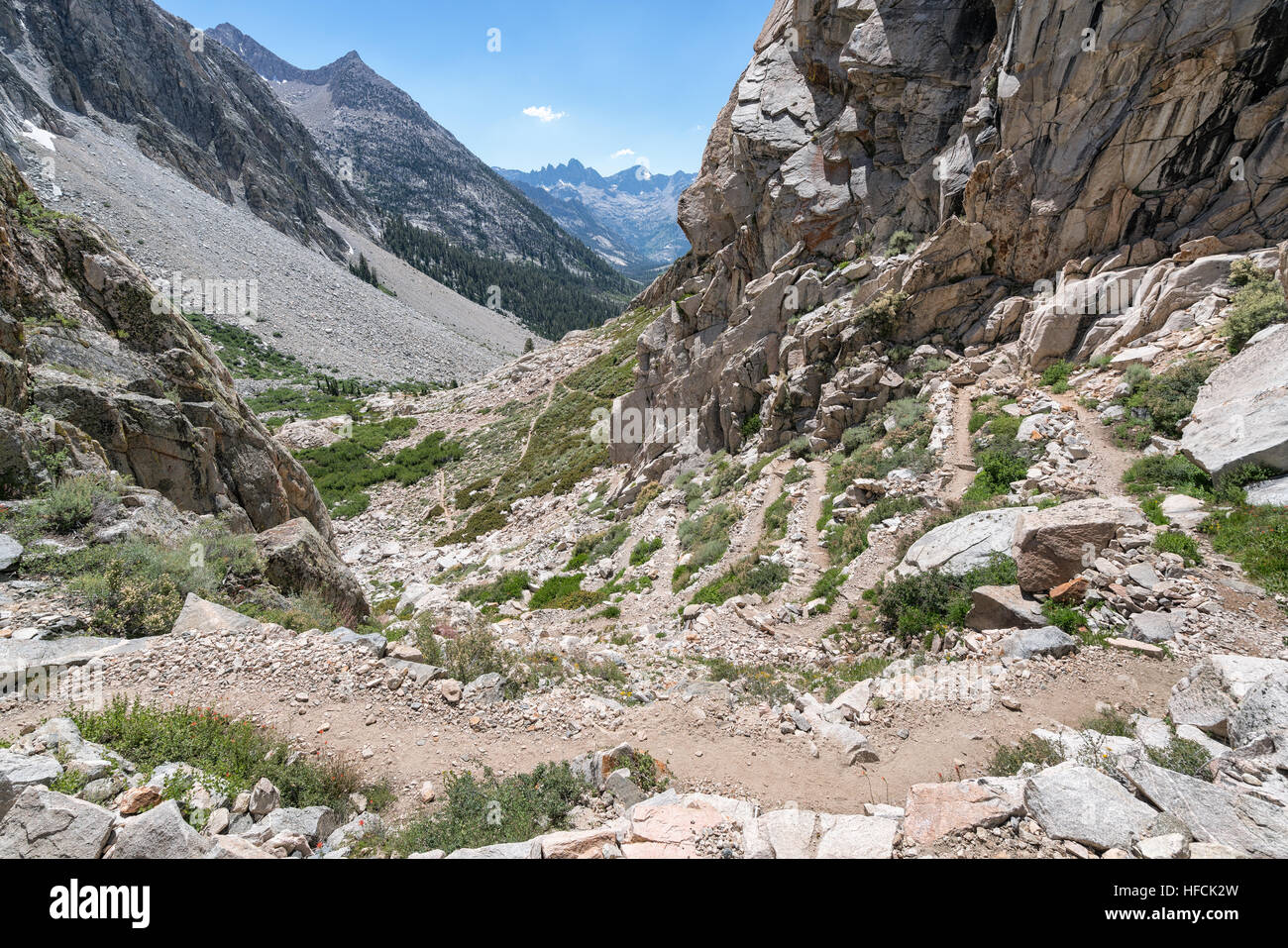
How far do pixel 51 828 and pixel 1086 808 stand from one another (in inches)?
328

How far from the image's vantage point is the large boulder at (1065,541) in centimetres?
861

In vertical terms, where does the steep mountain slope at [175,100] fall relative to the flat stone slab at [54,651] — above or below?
above

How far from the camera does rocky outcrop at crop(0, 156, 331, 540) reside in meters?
10.3

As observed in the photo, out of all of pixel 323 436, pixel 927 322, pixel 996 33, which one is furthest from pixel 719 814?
pixel 323 436

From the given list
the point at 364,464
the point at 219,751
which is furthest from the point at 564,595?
the point at 364,464

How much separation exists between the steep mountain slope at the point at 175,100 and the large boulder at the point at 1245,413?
130 metres

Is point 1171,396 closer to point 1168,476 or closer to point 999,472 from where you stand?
point 1168,476

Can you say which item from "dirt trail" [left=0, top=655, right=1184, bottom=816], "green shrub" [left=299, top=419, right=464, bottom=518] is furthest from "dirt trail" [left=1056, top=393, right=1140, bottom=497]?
"green shrub" [left=299, top=419, right=464, bottom=518]

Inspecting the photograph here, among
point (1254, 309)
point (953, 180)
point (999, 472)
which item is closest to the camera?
point (1254, 309)

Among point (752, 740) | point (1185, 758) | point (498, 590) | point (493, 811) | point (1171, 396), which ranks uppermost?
point (1171, 396)

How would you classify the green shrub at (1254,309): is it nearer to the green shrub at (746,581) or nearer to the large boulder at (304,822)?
the green shrub at (746,581)

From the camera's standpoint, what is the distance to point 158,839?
4008 mm

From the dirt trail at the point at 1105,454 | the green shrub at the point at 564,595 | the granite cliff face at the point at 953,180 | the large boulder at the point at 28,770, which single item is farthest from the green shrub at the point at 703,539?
the large boulder at the point at 28,770
